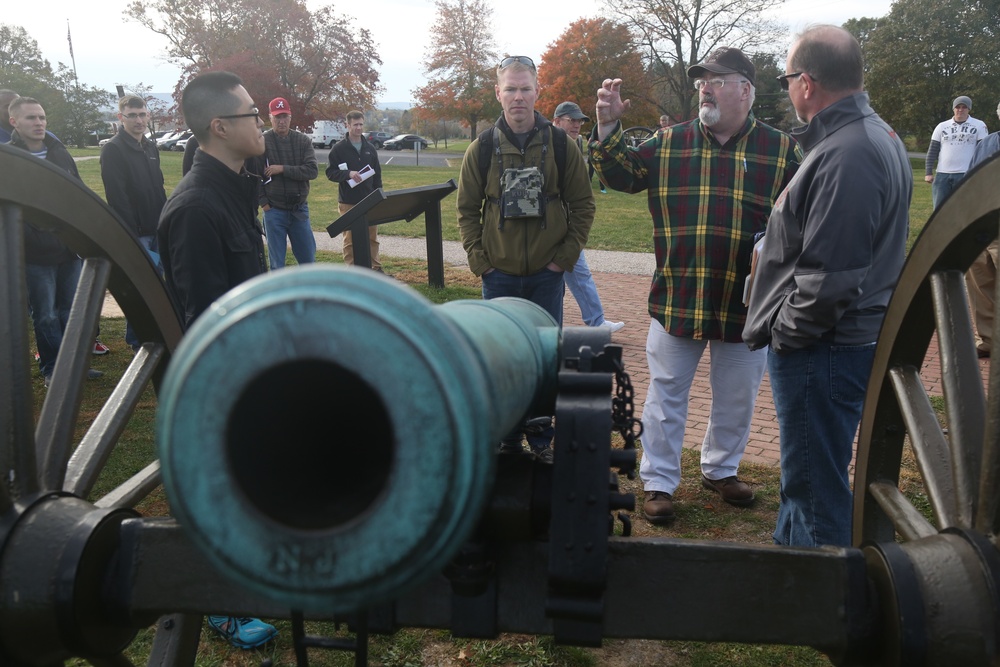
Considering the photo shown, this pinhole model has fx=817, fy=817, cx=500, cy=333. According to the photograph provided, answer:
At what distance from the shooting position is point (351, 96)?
132 feet

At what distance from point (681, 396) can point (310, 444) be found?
A: 9.73 feet

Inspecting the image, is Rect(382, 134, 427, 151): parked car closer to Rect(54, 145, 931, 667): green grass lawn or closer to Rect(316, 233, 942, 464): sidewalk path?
Rect(316, 233, 942, 464): sidewalk path

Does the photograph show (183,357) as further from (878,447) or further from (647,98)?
(647,98)

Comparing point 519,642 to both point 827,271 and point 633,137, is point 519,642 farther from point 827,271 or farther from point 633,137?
point 633,137

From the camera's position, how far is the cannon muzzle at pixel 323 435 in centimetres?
111

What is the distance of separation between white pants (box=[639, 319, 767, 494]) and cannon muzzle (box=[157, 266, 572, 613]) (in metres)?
2.82

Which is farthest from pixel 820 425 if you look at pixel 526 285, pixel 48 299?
pixel 48 299

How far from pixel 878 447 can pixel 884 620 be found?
0.95m

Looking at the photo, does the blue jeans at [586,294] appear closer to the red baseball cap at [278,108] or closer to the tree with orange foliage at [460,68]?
the red baseball cap at [278,108]

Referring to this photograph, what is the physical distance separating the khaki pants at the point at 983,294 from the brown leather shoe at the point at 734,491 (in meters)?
3.76

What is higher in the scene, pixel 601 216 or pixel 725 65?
pixel 725 65

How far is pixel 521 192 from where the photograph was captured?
14.7 ft

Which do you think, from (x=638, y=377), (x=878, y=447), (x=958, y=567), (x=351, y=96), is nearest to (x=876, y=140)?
(x=878, y=447)

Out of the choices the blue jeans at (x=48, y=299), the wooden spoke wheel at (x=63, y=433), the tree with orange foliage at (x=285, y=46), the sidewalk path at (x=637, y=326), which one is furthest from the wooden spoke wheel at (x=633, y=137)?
the tree with orange foliage at (x=285, y=46)
